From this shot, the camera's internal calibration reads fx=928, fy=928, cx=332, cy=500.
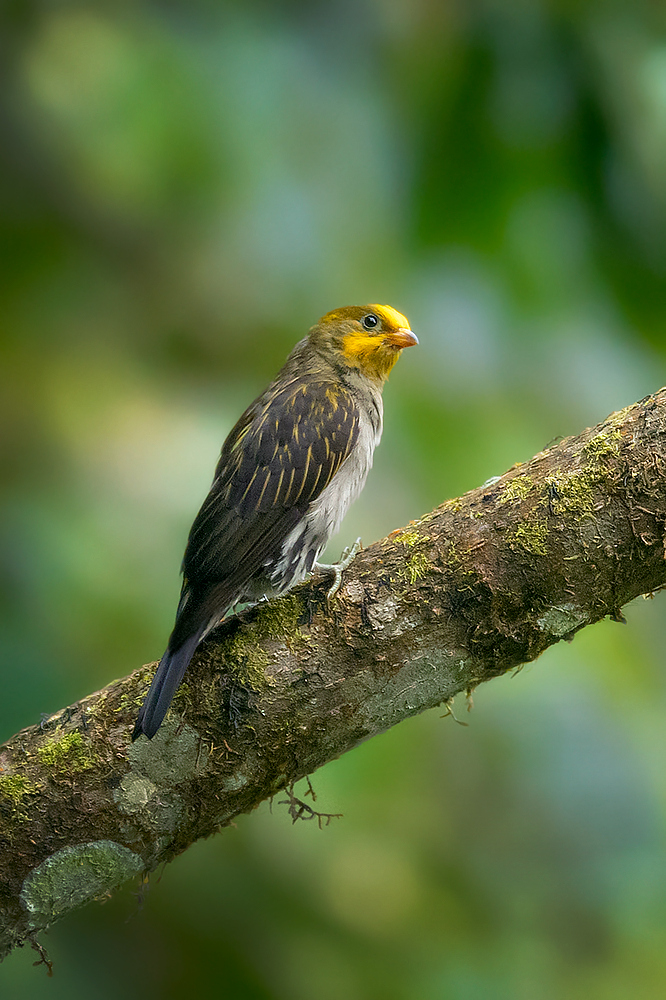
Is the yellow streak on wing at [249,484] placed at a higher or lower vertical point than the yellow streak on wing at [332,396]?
lower

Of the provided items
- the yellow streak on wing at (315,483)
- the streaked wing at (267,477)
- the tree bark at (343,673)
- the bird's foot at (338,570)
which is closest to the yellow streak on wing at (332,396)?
the streaked wing at (267,477)

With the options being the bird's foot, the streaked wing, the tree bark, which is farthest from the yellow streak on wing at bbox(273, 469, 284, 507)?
the tree bark

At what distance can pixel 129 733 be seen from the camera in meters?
2.11

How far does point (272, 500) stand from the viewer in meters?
2.54

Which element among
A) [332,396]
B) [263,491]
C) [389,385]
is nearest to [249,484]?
[263,491]

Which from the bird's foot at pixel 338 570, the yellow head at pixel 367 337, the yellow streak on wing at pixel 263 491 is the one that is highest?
the yellow head at pixel 367 337

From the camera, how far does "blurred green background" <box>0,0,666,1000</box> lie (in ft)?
11.5

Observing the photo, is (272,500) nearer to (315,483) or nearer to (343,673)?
(315,483)

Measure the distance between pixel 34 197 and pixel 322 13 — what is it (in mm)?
1698

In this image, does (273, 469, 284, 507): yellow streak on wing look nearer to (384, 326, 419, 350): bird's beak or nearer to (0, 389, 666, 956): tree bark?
(0, 389, 666, 956): tree bark

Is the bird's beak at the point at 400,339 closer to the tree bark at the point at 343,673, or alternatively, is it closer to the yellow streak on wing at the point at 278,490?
the yellow streak on wing at the point at 278,490

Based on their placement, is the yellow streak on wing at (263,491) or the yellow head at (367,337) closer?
the yellow streak on wing at (263,491)

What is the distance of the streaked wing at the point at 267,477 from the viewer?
244 cm

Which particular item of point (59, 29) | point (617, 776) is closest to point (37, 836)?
point (617, 776)
